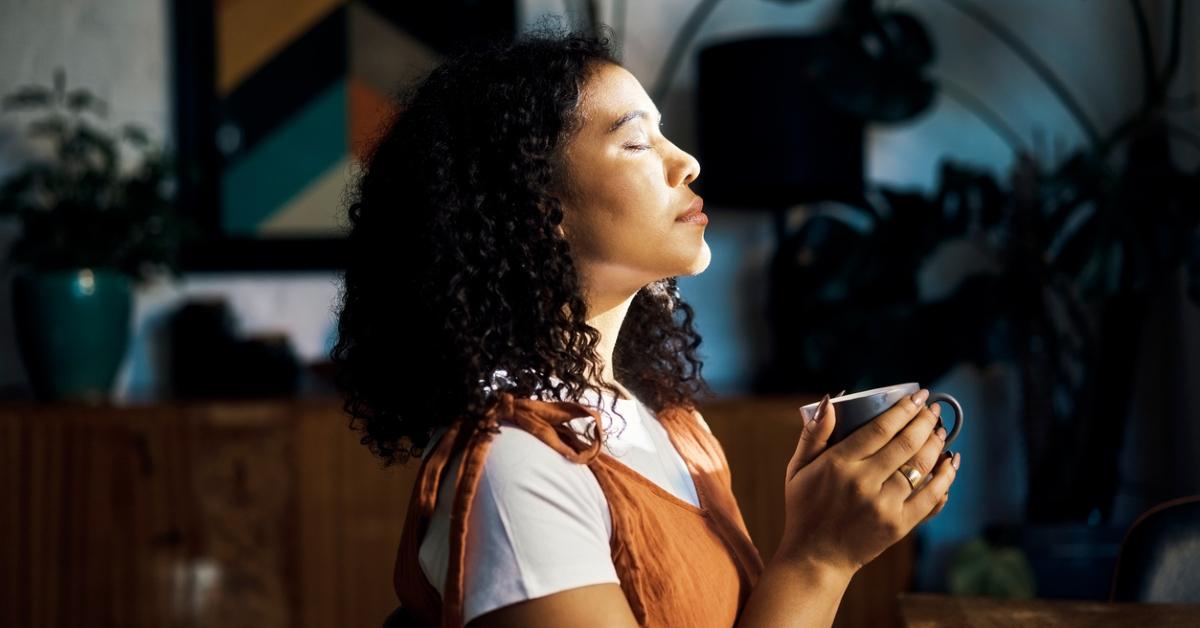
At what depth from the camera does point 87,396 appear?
267cm

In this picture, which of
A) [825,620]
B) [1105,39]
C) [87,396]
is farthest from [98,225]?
[1105,39]

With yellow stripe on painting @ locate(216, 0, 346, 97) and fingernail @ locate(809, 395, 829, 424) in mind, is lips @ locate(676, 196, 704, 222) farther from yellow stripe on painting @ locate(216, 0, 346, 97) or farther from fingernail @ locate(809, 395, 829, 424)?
yellow stripe on painting @ locate(216, 0, 346, 97)

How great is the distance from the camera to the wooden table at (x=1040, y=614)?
116 centimetres

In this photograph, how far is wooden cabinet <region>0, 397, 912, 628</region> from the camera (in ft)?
8.34

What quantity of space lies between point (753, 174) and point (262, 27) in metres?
1.35

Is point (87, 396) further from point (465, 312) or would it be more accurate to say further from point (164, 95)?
point (465, 312)

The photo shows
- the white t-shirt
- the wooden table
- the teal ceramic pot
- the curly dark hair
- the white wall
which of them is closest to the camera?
the white t-shirt

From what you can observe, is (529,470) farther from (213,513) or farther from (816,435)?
(213,513)

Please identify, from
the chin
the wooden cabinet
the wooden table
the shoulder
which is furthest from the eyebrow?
the wooden cabinet

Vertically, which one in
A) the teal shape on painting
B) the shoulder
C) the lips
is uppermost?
the teal shape on painting

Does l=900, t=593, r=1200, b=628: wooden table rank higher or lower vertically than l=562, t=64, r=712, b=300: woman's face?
lower

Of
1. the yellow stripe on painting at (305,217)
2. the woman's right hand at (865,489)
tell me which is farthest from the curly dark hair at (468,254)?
the yellow stripe on painting at (305,217)

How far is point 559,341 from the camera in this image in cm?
103

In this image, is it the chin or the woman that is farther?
the chin
